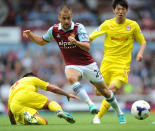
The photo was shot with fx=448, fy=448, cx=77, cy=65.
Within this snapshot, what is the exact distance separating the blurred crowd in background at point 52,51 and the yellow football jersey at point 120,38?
22.6 feet

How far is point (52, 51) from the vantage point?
17.1 metres

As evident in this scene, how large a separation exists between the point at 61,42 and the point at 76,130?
1.98 meters

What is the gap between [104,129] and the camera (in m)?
6.99

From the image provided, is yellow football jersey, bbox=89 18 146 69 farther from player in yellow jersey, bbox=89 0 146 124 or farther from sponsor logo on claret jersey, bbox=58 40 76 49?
sponsor logo on claret jersey, bbox=58 40 76 49

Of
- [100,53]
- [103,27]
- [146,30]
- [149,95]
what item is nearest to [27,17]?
[100,53]

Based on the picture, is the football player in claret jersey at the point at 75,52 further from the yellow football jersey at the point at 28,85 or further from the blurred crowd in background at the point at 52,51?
the blurred crowd in background at the point at 52,51

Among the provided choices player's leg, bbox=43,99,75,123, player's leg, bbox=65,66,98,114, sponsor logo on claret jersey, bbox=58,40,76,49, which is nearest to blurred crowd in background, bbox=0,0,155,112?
player's leg, bbox=43,99,75,123

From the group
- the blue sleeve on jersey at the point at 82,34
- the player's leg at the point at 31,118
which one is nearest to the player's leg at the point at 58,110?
the player's leg at the point at 31,118

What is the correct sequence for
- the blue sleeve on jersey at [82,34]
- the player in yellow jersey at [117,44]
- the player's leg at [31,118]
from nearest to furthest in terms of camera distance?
the blue sleeve on jersey at [82,34] → the player's leg at [31,118] → the player in yellow jersey at [117,44]

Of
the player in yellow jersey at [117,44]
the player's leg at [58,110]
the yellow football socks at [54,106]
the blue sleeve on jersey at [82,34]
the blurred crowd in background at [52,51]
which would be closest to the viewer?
the player's leg at [58,110]

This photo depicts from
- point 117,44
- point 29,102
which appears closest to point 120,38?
point 117,44

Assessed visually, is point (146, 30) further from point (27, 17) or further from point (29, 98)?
point (29, 98)

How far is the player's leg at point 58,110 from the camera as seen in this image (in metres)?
7.69

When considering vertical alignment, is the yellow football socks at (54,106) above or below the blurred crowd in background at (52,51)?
below
